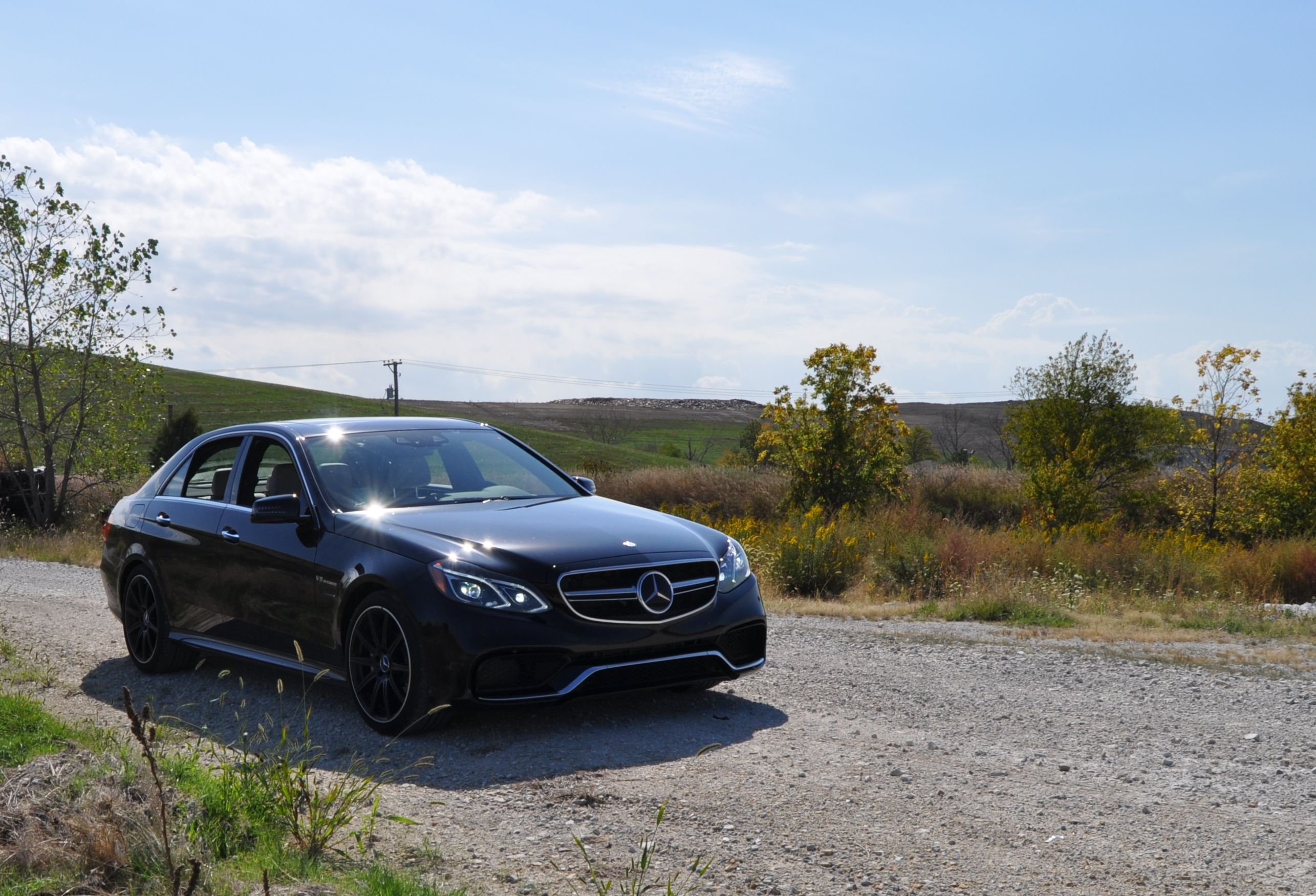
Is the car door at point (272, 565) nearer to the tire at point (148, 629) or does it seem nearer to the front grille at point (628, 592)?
the tire at point (148, 629)

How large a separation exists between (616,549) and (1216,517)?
37.6 m

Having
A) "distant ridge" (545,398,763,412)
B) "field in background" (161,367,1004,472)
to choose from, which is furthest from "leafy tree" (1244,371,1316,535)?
"distant ridge" (545,398,763,412)

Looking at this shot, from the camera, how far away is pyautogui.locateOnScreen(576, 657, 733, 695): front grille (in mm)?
5848

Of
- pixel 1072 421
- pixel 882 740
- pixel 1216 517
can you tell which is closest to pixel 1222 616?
pixel 882 740

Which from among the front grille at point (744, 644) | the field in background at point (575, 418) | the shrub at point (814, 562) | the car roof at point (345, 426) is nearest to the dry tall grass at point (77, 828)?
the car roof at point (345, 426)

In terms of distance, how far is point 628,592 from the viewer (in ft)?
19.5

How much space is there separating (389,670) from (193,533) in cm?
232

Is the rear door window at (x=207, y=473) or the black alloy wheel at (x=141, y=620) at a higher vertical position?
the rear door window at (x=207, y=473)

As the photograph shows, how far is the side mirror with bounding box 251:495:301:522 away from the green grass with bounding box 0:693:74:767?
4.65ft

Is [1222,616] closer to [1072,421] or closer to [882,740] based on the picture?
[882,740]

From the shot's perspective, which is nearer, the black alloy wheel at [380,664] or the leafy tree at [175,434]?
the black alloy wheel at [380,664]

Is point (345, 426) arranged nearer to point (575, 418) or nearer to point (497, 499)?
point (497, 499)

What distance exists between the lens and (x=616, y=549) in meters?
6.05

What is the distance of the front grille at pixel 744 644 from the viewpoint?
6.38 metres
